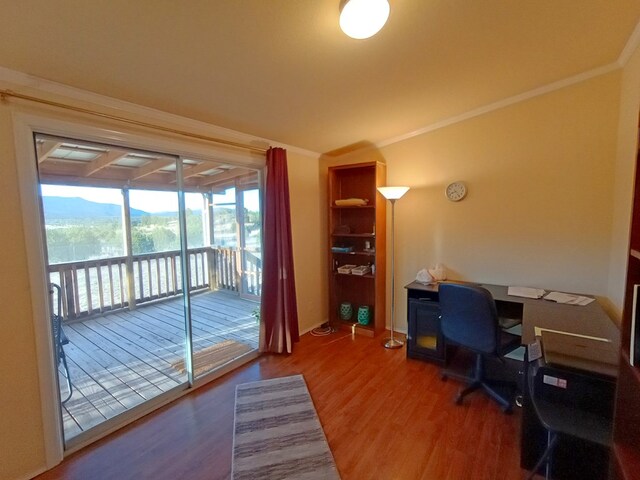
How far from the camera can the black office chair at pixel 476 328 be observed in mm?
1967

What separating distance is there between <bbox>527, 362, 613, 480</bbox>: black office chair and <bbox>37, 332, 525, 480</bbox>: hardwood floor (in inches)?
14.5

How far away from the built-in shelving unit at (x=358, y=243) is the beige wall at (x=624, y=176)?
194 cm

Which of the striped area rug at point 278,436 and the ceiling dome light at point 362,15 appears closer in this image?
the ceiling dome light at point 362,15

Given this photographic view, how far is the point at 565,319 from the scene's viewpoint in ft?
6.23

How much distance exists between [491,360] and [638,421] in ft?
4.74

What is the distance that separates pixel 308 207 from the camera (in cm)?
344

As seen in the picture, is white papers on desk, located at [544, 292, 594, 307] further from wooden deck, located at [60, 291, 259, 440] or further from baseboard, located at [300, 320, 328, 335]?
wooden deck, located at [60, 291, 259, 440]

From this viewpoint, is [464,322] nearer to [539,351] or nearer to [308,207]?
[539,351]

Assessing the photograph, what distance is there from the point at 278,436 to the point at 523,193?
2.88 metres

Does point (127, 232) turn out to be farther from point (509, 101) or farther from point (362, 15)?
point (509, 101)

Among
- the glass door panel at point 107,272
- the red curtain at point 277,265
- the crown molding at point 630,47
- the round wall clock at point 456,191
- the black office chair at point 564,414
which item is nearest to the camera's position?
the black office chair at point 564,414

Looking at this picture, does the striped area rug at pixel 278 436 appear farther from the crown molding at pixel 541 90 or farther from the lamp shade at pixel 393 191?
the crown molding at pixel 541 90

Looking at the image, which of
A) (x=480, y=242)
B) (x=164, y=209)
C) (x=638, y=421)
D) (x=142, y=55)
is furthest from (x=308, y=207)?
(x=638, y=421)

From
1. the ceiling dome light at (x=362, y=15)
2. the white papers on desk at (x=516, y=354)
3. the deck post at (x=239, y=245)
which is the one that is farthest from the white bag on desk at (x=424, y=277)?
the ceiling dome light at (x=362, y=15)
